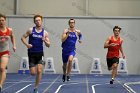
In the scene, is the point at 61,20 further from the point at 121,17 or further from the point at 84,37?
the point at 121,17

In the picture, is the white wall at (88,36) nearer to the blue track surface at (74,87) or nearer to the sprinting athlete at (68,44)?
the blue track surface at (74,87)

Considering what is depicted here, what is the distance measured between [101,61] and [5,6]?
6125mm

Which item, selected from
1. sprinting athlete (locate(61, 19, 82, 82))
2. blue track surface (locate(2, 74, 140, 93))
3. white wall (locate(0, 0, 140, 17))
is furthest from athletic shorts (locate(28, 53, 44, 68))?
white wall (locate(0, 0, 140, 17))

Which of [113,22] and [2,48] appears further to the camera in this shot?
[113,22]

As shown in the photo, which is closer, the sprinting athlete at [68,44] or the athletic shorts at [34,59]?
the athletic shorts at [34,59]

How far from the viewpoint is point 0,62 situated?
9312 mm

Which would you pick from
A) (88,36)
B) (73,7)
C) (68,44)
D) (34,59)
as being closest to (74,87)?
(68,44)

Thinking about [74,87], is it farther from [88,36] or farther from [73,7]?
[73,7]

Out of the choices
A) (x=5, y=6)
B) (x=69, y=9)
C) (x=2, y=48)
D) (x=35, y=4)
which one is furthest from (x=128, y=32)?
(x=2, y=48)

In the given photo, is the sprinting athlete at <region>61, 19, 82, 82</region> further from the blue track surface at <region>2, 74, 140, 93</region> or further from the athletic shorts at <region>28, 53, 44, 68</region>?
the athletic shorts at <region>28, 53, 44, 68</region>

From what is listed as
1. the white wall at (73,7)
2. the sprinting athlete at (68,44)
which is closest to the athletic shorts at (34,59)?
the sprinting athlete at (68,44)

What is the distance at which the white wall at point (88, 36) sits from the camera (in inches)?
795

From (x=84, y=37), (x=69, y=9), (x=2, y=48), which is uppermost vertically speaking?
(x=69, y=9)

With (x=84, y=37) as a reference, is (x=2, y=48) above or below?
below
